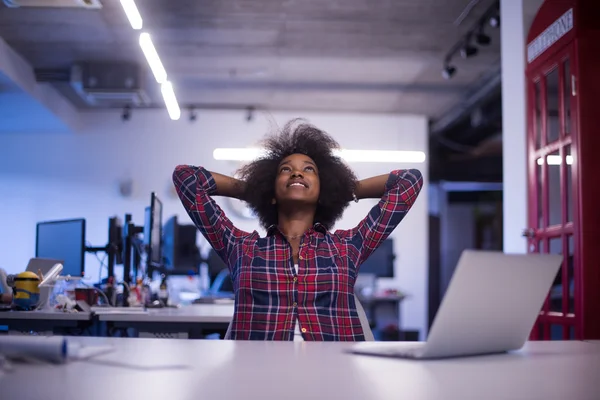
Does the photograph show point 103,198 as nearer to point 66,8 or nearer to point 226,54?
point 226,54

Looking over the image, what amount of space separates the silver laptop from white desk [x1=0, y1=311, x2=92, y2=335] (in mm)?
2346

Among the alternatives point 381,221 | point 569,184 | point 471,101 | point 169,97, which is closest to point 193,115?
point 169,97

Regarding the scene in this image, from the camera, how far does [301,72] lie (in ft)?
25.5

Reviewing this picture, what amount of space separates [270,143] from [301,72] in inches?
199

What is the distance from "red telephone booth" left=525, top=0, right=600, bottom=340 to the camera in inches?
149

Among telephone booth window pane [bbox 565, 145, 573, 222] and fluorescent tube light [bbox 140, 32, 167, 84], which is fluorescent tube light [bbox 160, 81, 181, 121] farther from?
telephone booth window pane [bbox 565, 145, 573, 222]

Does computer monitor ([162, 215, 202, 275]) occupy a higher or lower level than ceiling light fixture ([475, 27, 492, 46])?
lower

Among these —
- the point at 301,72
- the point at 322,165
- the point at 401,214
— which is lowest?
the point at 401,214

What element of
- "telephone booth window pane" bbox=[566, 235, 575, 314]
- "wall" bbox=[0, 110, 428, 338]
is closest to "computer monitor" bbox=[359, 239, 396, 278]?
"wall" bbox=[0, 110, 428, 338]

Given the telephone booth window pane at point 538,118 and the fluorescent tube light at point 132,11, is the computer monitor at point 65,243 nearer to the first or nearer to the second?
the fluorescent tube light at point 132,11

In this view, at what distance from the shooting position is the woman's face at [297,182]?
2396 millimetres

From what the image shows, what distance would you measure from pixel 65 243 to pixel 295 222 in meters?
2.09

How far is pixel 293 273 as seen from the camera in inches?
86.7

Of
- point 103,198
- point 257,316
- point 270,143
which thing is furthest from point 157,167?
point 257,316
